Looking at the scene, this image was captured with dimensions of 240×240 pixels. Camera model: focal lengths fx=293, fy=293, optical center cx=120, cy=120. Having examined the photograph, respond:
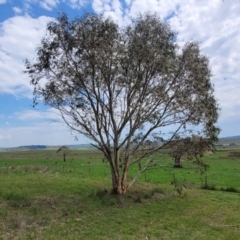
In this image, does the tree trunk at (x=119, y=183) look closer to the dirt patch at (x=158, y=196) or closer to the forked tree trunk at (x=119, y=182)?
the forked tree trunk at (x=119, y=182)

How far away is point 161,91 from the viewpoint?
19500 mm

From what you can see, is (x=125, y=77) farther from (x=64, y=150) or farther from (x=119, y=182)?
(x=64, y=150)

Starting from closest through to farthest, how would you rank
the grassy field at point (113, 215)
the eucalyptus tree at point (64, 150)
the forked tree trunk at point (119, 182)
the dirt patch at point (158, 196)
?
the grassy field at point (113, 215)
the forked tree trunk at point (119, 182)
the dirt patch at point (158, 196)
the eucalyptus tree at point (64, 150)

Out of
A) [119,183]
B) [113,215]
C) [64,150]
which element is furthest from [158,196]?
[64,150]

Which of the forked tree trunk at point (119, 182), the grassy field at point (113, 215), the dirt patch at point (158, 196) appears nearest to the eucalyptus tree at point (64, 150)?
the grassy field at point (113, 215)

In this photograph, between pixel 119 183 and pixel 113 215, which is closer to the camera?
pixel 113 215

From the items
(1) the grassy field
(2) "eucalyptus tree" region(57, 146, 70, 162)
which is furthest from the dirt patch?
(2) "eucalyptus tree" region(57, 146, 70, 162)

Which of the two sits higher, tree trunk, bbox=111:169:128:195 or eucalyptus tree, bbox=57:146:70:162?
eucalyptus tree, bbox=57:146:70:162

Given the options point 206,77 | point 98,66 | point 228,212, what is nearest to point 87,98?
point 98,66

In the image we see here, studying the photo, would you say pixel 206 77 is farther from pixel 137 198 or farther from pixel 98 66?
pixel 137 198

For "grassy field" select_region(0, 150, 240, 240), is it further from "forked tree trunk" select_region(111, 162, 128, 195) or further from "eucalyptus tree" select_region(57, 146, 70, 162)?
"eucalyptus tree" select_region(57, 146, 70, 162)

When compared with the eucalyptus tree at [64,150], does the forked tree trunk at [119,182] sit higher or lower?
lower

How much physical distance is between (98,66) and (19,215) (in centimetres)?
965

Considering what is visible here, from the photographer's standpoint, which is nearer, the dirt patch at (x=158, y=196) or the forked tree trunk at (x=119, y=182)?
the forked tree trunk at (x=119, y=182)
